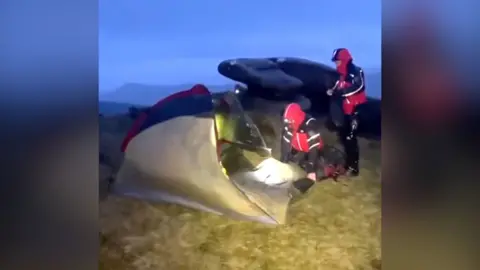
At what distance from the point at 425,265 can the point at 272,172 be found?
356 mm

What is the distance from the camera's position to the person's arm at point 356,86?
1121 mm

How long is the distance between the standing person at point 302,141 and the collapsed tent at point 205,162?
0.02 metres

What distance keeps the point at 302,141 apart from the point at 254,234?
21 centimetres

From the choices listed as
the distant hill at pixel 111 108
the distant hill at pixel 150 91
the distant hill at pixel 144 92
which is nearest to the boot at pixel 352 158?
the distant hill at pixel 150 91

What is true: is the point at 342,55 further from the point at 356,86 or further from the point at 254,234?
the point at 254,234

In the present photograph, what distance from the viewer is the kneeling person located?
3.67ft

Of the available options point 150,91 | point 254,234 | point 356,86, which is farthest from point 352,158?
point 150,91

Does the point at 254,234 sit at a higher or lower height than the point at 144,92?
lower

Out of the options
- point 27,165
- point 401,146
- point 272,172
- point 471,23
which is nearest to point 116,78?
point 27,165

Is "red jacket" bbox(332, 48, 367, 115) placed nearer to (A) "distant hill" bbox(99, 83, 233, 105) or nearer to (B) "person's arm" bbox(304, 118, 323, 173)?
(B) "person's arm" bbox(304, 118, 323, 173)

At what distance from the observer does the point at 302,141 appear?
1121 mm

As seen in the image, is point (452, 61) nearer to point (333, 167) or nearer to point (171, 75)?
point (333, 167)

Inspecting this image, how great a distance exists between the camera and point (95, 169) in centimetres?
115

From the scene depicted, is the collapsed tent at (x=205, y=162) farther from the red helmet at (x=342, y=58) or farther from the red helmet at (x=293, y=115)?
the red helmet at (x=342, y=58)
